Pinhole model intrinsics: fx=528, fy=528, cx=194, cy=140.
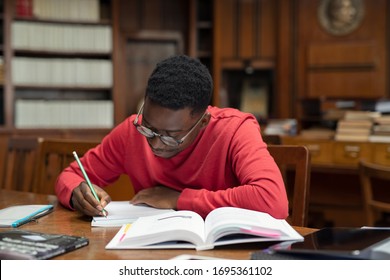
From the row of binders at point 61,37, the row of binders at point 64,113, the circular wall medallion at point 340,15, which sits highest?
the circular wall medallion at point 340,15

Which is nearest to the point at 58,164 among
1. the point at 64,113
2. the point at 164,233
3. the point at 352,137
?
the point at 164,233

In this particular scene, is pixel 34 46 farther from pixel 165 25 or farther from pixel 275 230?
pixel 275 230

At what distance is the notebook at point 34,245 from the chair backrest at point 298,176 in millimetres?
646

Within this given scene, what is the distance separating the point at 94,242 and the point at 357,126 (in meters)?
2.32

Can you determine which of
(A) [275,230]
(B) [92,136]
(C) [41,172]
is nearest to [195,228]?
(A) [275,230]

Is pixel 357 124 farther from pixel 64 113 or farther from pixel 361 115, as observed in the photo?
pixel 64 113

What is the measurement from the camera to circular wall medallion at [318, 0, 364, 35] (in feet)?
16.9

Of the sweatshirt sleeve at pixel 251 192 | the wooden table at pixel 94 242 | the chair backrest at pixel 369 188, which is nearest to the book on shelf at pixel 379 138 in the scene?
the chair backrest at pixel 369 188

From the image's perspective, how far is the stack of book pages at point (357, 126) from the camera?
10.1ft

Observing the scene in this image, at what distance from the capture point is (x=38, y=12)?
4.97 m

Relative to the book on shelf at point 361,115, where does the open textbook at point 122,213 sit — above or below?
below

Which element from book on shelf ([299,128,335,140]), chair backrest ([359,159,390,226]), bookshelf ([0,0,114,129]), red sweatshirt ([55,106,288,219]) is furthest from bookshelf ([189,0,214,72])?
red sweatshirt ([55,106,288,219])

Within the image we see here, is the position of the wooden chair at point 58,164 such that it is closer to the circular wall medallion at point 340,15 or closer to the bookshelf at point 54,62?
the bookshelf at point 54,62

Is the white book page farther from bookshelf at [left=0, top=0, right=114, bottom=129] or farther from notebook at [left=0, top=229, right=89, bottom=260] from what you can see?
bookshelf at [left=0, top=0, right=114, bottom=129]
